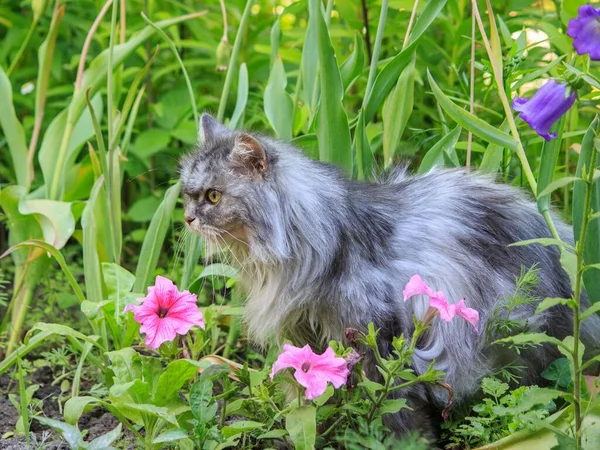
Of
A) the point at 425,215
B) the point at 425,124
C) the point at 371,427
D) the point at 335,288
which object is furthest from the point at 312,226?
the point at 425,124

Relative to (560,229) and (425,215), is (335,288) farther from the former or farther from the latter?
(560,229)

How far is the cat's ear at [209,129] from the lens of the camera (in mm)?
2344

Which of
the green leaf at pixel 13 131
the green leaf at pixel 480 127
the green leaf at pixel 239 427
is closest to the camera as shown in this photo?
the green leaf at pixel 239 427

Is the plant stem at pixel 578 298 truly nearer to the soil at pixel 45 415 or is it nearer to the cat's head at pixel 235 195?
the cat's head at pixel 235 195

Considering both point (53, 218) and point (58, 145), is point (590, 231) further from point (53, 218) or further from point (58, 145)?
point (58, 145)

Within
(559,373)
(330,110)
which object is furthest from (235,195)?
(559,373)

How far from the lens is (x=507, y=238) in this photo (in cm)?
234

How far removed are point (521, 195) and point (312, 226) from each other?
0.67 metres

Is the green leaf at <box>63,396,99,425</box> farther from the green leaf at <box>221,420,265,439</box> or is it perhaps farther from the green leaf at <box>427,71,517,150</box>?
the green leaf at <box>427,71,517,150</box>

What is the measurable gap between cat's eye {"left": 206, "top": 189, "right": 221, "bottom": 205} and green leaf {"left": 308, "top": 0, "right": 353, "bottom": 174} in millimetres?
448

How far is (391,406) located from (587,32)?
903 millimetres

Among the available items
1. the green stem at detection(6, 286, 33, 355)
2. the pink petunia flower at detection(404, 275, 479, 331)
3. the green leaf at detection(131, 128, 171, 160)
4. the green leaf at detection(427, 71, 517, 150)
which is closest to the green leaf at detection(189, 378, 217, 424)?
the pink petunia flower at detection(404, 275, 479, 331)

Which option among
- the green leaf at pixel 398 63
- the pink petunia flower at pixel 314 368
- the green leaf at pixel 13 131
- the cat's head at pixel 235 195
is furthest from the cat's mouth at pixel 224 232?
the green leaf at pixel 13 131

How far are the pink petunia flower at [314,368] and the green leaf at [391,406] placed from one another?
15cm
